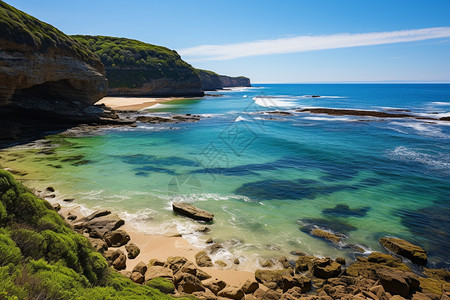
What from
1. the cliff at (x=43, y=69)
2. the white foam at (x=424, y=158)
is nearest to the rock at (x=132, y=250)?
the cliff at (x=43, y=69)

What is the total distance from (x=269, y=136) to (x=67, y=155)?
22.8 m

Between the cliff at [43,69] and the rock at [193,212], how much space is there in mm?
21996

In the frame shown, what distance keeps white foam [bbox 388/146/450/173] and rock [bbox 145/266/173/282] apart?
23077mm

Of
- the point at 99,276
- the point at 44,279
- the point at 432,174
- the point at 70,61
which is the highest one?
the point at 70,61

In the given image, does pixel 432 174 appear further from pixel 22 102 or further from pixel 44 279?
pixel 22 102

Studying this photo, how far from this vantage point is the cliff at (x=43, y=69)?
82.2 feet

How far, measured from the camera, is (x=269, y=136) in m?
35.6

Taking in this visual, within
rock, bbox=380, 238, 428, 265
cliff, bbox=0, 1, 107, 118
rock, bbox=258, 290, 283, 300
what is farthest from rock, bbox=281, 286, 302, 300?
cliff, bbox=0, 1, 107, 118

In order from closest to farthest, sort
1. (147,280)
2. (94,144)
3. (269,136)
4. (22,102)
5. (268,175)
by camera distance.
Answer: (147,280), (268,175), (94,144), (22,102), (269,136)

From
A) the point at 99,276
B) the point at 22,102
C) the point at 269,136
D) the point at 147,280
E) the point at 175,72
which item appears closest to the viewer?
the point at 99,276

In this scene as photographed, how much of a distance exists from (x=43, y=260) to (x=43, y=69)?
99.8 feet

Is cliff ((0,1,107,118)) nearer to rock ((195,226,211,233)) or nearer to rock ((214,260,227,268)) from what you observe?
rock ((195,226,211,233))

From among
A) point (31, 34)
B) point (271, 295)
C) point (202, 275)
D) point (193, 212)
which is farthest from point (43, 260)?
point (31, 34)

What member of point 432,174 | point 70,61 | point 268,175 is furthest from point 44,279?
point 70,61
